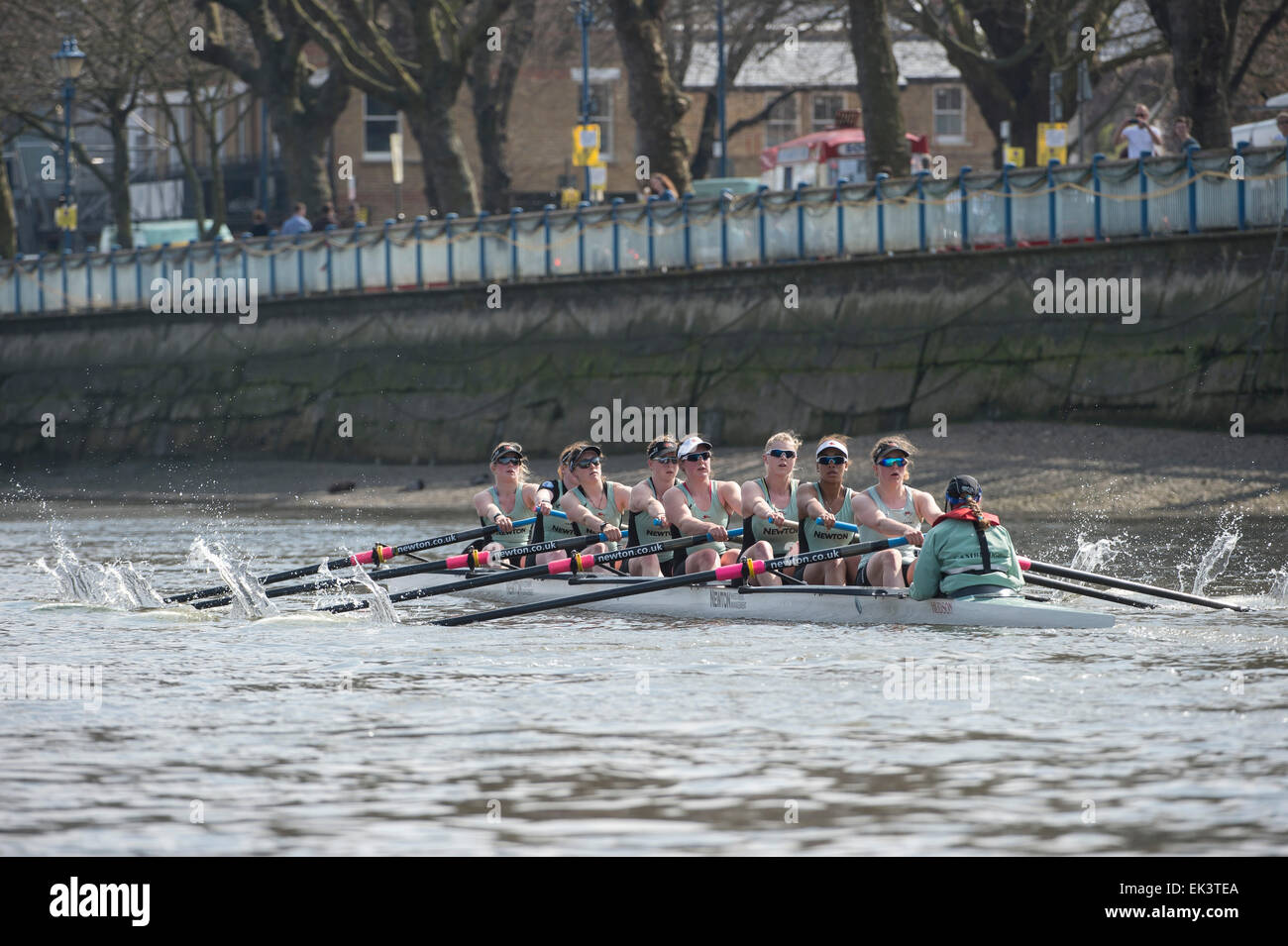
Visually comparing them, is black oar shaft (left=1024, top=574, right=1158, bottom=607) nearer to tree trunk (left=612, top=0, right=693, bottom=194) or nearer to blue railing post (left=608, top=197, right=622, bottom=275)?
blue railing post (left=608, top=197, right=622, bottom=275)

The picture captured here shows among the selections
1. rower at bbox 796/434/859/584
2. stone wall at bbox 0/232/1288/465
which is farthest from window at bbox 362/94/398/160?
rower at bbox 796/434/859/584

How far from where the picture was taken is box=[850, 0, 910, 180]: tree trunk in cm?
2973

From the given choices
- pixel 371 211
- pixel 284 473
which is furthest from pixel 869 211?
pixel 371 211

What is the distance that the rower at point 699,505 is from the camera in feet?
51.8

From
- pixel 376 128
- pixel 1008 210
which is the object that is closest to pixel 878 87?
pixel 1008 210

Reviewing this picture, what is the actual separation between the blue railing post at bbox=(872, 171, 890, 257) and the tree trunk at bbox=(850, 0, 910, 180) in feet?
7.29

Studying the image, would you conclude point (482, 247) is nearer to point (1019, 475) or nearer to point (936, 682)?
point (1019, 475)

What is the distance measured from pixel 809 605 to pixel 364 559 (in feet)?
15.1

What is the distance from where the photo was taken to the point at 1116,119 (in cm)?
6372

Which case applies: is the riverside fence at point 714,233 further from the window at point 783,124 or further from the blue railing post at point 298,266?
the window at point 783,124

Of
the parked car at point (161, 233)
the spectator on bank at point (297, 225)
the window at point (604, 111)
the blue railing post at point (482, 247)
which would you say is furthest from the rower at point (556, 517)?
the window at point (604, 111)

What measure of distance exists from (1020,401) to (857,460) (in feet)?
7.66
